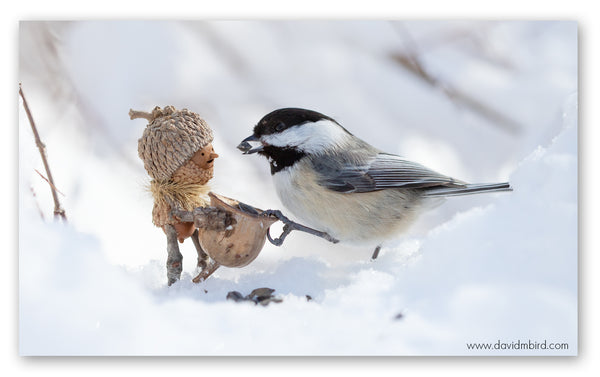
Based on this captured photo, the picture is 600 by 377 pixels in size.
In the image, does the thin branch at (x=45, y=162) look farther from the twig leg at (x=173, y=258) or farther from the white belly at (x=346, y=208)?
the white belly at (x=346, y=208)

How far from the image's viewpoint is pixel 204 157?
137cm

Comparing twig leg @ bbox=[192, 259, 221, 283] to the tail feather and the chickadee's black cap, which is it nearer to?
the chickadee's black cap

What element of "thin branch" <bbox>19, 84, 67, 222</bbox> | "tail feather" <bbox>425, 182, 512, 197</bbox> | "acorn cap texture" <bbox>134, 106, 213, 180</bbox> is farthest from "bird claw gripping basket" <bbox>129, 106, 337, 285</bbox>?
"tail feather" <bbox>425, 182, 512, 197</bbox>

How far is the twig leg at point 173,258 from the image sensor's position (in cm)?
140

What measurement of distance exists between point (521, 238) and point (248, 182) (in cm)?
84

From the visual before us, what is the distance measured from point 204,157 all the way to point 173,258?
29 cm

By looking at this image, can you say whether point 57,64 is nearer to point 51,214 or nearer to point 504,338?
point 51,214

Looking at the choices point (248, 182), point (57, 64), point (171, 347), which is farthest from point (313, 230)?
point (57, 64)

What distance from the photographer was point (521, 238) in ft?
4.70

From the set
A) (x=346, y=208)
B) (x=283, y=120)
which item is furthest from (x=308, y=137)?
(x=346, y=208)

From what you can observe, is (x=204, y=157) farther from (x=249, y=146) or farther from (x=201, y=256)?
(x=201, y=256)

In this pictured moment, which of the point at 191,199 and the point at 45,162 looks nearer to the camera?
the point at 191,199

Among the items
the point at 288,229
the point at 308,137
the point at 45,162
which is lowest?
the point at 288,229

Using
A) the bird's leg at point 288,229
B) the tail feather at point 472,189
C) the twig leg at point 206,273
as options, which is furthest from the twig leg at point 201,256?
the tail feather at point 472,189
